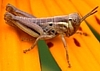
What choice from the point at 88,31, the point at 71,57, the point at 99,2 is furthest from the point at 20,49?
the point at 99,2

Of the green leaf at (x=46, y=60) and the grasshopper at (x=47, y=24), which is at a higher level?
the grasshopper at (x=47, y=24)

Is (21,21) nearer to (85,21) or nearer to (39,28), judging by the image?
(39,28)

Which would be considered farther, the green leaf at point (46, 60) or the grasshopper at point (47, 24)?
the grasshopper at point (47, 24)

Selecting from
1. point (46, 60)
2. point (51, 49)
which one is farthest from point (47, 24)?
point (46, 60)

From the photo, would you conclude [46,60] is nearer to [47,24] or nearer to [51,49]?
[51,49]
